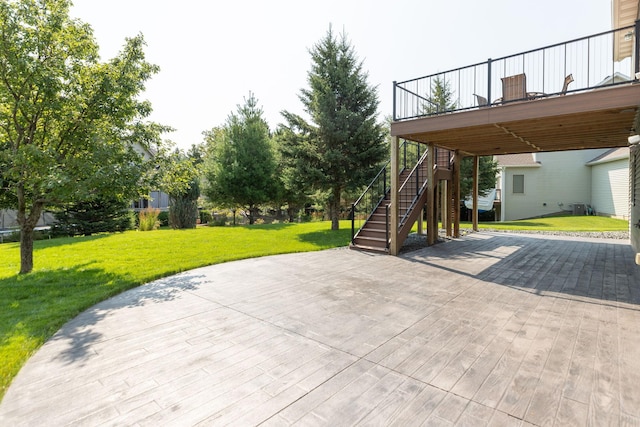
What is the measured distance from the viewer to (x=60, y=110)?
574cm

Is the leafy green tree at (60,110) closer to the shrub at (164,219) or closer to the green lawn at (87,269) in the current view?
the green lawn at (87,269)

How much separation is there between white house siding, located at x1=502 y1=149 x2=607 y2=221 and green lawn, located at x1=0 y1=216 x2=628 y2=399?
13.9 metres

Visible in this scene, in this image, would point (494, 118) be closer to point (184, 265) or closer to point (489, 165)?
point (184, 265)

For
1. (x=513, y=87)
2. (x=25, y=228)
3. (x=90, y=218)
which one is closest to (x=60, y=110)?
(x=25, y=228)

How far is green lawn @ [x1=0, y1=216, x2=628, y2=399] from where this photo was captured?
11.2 feet

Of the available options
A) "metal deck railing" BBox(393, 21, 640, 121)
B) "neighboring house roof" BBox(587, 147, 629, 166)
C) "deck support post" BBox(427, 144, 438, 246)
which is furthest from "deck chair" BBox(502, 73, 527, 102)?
"neighboring house roof" BBox(587, 147, 629, 166)

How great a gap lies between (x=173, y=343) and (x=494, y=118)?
637 cm

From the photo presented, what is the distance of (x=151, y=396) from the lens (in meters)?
2.23

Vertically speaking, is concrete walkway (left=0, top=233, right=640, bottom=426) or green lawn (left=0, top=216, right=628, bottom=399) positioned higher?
green lawn (left=0, top=216, right=628, bottom=399)

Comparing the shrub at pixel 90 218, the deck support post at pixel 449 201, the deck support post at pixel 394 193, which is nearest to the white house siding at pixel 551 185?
the deck support post at pixel 449 201

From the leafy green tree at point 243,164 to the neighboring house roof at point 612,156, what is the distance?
1714 cm

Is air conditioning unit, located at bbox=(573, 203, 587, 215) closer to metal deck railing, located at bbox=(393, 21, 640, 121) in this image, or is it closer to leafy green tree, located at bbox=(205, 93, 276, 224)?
metal deck railing, located at bbox=(393, 21, 640, 121)

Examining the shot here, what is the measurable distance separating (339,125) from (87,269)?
8948mm

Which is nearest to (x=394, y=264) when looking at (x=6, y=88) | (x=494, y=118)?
(x=494, y=118)
